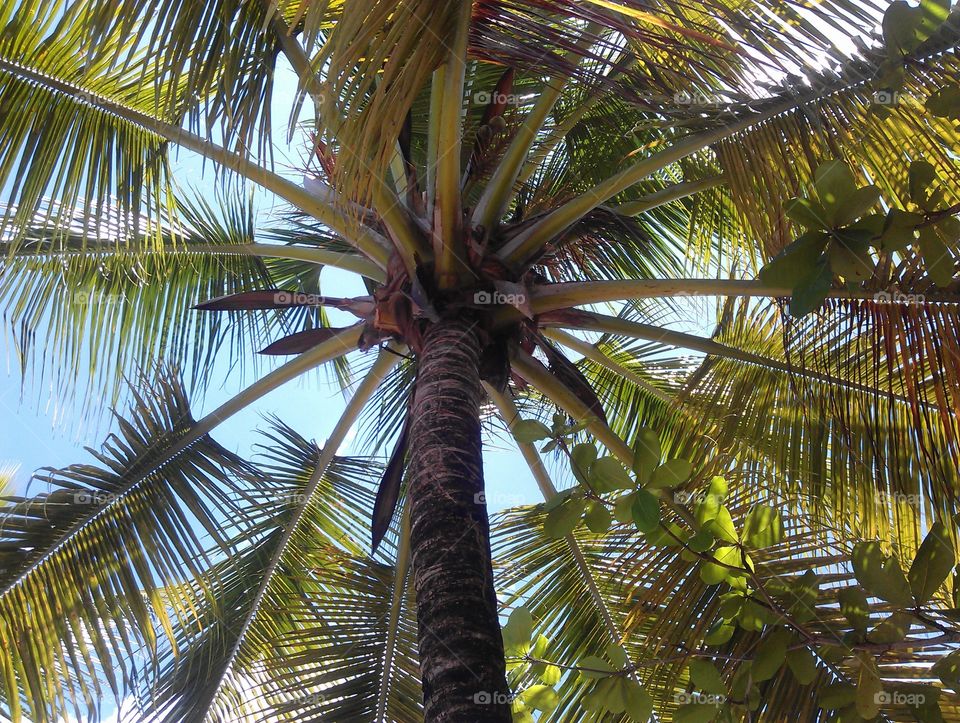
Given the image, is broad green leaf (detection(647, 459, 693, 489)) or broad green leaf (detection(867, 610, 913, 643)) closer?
broad green leaf (detection(867, 610, 913, 643))

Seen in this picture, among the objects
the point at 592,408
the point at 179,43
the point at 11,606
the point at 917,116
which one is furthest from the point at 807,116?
the point at 11,606

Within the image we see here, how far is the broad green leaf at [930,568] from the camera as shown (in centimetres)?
204

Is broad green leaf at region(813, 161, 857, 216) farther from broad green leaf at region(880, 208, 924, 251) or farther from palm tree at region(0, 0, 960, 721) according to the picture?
broad green leaf at region(880, 208, 924, 251)

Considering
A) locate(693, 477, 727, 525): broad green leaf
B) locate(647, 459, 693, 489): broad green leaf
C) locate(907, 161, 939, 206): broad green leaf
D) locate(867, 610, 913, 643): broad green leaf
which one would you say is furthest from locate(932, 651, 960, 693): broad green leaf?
locate(907, 161, 939, 206): broad green leaf

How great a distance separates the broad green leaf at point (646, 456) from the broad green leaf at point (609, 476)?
4 cm

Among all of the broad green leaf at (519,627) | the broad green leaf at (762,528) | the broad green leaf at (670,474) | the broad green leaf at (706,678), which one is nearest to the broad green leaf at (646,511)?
the broad green leaf at (670,474)

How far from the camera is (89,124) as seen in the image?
13.8 ft

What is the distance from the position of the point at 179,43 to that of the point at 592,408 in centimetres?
249

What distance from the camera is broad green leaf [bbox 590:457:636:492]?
2338 mm

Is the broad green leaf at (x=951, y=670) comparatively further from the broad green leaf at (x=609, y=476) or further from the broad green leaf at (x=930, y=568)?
the broad green leaf at (x=609, y=476)

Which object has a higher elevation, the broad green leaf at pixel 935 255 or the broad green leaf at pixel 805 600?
the broad green leaf at pixel 935 255

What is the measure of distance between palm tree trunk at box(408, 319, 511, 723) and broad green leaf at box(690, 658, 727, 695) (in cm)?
52

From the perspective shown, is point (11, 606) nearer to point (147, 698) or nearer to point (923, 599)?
point (147, 698)

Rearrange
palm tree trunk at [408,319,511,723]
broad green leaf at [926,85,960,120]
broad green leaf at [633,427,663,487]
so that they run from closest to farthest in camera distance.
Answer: broad green leaf at [926,85,960,120]
broad green leaf at [633,427,663,487]
palm tree trunk at [408,319,511,723]
